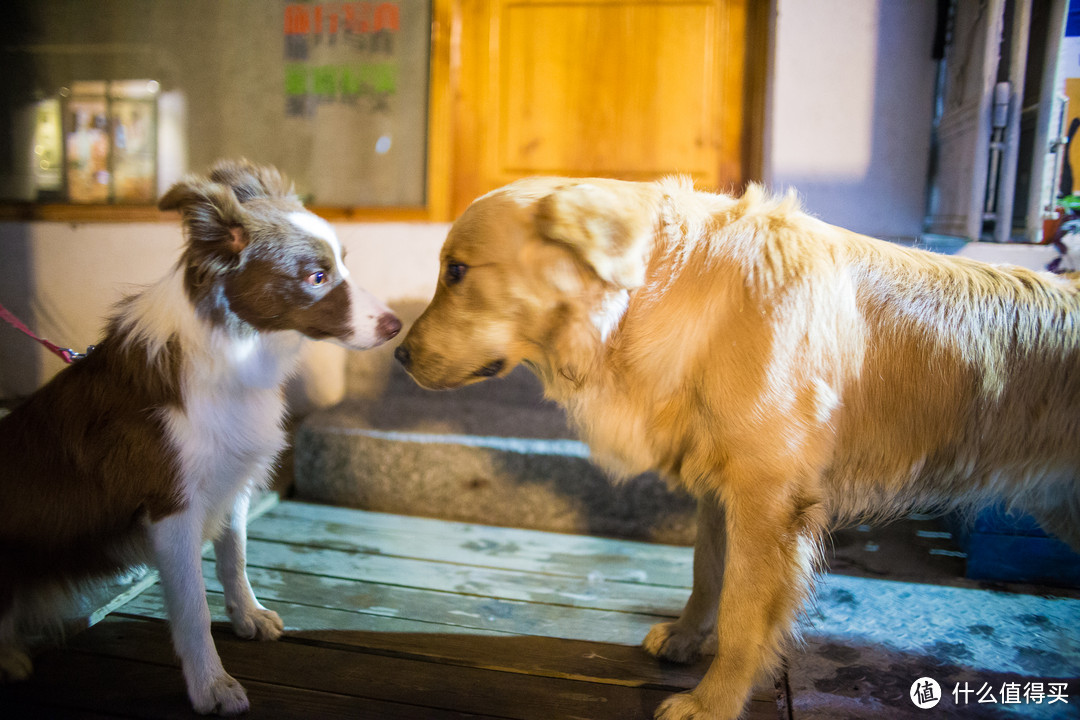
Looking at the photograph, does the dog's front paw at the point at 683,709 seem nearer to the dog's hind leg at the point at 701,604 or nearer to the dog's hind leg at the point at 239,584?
the dog's hind leg at the point at 701,604

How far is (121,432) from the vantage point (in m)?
1.51

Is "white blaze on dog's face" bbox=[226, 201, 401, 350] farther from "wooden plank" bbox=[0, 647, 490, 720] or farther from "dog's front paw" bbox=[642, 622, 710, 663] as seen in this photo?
"dog's front paw" bbox=[642, 622, 710, 663]

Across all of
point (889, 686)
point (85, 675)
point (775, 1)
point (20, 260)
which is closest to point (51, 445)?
point (85, 675)

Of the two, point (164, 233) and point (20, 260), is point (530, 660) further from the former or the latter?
point (20, 260)

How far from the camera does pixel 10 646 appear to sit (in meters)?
1.62

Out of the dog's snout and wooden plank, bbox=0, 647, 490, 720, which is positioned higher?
the dog's snout

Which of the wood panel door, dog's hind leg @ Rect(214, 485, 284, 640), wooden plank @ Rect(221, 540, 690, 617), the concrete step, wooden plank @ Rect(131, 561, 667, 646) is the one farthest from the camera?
the wood panel door

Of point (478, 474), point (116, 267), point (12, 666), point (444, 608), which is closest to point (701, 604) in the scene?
point (444, 608)

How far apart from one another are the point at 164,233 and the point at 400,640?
2560mm

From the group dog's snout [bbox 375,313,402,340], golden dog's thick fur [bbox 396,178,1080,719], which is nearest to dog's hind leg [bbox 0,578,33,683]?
dog's snout [bbox 375,313,402,340]

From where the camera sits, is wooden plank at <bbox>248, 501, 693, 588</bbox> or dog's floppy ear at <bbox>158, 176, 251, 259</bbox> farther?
wooden plank at <bbox>248, 501, 693, 588</bbox>

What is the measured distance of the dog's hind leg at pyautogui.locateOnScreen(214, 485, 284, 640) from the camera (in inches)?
70.5

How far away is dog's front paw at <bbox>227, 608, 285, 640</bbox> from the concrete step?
99cm

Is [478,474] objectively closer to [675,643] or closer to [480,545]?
[480,545]
